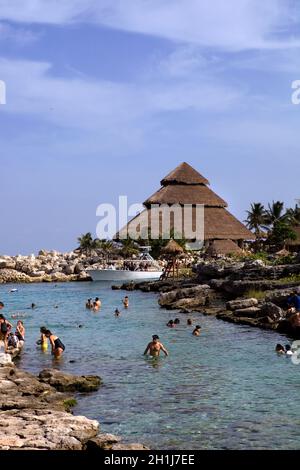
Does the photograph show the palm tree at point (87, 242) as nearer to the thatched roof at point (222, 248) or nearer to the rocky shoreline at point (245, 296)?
the thatched roof at point (222, 248)

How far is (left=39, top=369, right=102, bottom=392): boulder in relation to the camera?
63.1 ft

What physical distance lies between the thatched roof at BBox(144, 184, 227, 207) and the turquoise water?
7218 centimetres

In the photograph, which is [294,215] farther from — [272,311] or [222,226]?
[272,311]

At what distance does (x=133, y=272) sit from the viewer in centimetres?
8862

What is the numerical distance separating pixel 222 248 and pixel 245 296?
174 feet

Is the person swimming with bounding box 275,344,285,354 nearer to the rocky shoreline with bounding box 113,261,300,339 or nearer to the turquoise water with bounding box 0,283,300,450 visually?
the turquoise water with bounding box 0,283,300,450

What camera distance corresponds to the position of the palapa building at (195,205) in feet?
339

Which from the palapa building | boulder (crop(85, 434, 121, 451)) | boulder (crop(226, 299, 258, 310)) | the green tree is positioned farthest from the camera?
the palapa building

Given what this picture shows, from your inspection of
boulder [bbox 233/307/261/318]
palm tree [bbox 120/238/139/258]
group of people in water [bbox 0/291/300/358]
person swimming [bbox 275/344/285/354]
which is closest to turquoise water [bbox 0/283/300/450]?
person swimming [bbox 275/344/285/354]

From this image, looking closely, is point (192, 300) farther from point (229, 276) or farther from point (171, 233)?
point (171, 233)

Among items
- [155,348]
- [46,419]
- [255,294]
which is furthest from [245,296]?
[46,419]

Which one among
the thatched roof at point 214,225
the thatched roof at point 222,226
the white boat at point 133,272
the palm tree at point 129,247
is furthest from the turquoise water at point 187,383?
the thatched roof at point 222,226

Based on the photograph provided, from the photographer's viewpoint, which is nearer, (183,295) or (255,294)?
(255,294)
